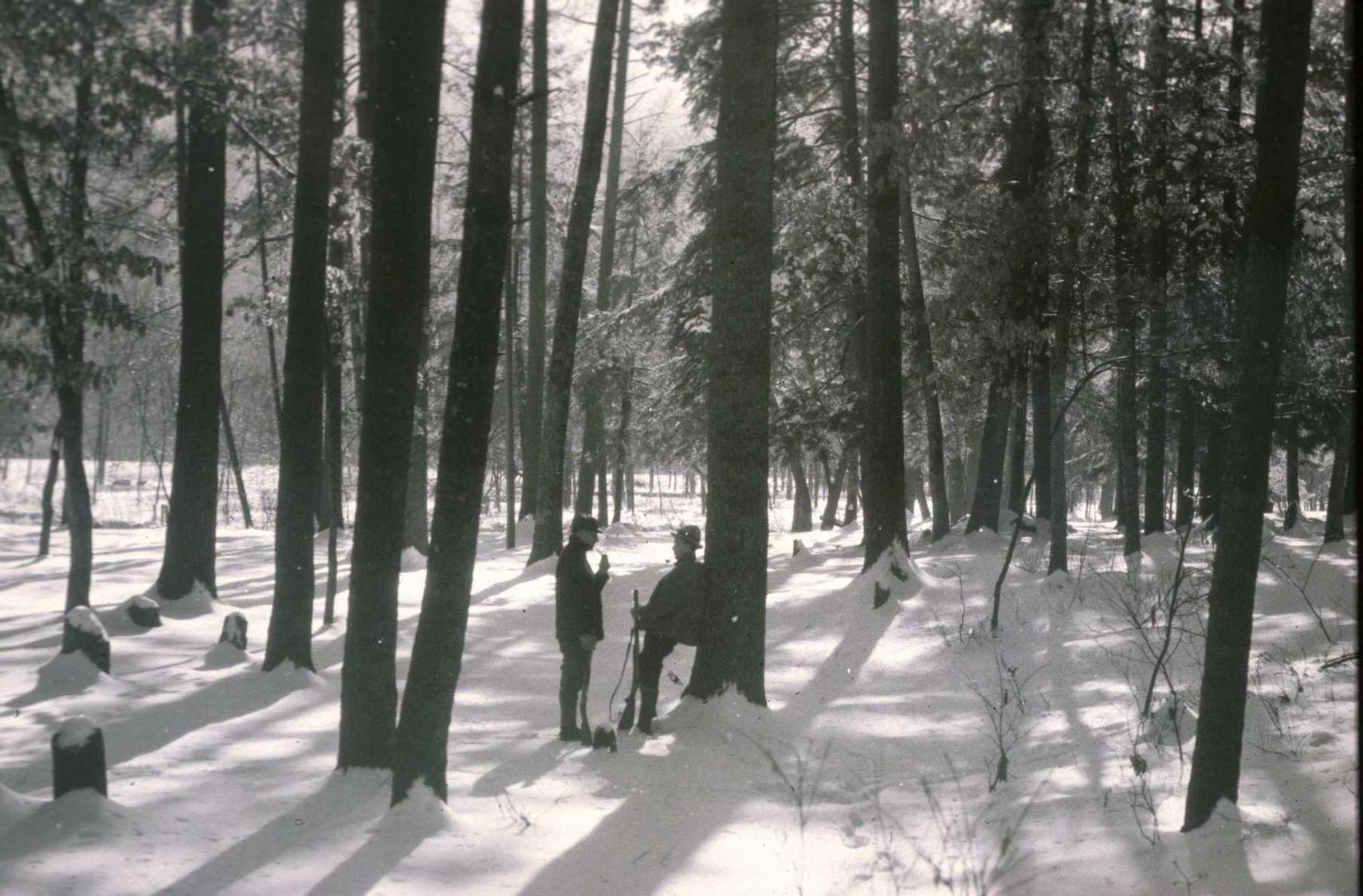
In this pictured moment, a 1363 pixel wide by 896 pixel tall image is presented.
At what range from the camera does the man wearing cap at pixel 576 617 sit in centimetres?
895

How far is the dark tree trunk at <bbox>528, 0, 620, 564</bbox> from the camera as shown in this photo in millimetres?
17406

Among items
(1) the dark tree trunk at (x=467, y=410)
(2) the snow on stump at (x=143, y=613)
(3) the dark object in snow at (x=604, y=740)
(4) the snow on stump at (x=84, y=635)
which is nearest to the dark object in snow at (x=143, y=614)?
(2) the snow on stump at (x=143, y=613)

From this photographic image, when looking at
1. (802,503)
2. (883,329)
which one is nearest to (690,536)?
(883,329)

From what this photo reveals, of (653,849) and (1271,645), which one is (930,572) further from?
(653,849)

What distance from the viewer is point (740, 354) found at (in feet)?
30.0

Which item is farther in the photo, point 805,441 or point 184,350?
point 805,441

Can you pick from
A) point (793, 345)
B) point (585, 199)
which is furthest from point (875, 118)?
point (793, 345)

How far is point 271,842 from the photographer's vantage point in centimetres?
602

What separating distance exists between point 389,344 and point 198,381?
320 inches

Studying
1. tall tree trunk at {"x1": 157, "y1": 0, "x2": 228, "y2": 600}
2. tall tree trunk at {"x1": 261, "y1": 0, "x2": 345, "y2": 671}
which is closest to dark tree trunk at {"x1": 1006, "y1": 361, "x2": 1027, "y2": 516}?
tall tree trunk at {"x1": 261, "y1": 0, "x2": 345, "y2": 671}

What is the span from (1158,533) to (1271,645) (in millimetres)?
9903

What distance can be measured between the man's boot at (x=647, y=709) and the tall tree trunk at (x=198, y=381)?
277 inches

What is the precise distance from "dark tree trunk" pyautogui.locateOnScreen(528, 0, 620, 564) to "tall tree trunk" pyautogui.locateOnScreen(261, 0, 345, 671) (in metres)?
7.08

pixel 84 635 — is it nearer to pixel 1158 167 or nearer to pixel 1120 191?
pixel 1158 167
